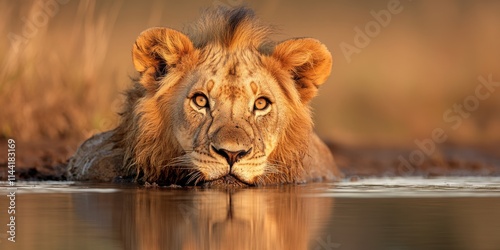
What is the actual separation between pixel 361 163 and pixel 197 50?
481 cm

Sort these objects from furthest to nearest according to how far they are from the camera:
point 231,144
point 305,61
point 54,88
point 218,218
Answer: point 54,88, point 305,61, point 231,144, point 218,218

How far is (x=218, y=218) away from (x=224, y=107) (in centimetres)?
279

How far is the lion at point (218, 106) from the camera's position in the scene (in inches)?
389

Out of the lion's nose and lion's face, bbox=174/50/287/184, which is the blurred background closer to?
lion's face, bbox=174/50/287/184

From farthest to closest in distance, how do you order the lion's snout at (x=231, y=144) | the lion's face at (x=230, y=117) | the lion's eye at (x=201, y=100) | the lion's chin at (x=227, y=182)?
the lion's eye at (x=201, y=100), the lion's chin at (x=227, y=182), the lion's face at (x=230, y=117), the lion's snout at (x=231, y=144)

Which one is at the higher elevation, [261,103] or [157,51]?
[157,51]

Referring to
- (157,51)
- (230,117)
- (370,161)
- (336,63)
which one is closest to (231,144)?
(230,117)

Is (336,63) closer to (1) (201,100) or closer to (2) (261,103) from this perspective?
(2) (261,103)

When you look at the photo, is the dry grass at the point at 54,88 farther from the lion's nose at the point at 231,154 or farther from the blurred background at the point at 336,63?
the lion's nose at the point at 231,154

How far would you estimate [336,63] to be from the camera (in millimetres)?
18703

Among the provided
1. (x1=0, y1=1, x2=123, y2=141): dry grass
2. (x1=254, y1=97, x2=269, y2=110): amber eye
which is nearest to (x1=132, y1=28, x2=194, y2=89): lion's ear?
(x1=254, y1=97, x2=269, y2=110): amber eye

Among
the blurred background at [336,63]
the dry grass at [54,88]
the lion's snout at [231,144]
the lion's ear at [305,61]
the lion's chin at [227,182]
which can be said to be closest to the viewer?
the lion's snout at [231,144]

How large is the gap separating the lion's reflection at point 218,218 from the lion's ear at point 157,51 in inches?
53.0

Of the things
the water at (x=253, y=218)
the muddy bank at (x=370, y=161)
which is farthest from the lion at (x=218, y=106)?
the muddy bank at (x=370, y=161)
